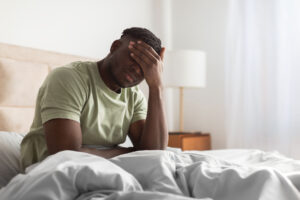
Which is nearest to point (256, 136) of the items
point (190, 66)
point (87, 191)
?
point (190, 66)

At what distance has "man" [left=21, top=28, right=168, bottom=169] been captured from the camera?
4.78 feet

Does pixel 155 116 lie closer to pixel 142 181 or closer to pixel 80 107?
pixel 80 107

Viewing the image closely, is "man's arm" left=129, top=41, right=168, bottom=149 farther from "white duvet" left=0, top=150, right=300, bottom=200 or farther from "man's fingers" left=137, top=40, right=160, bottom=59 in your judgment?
"white duvet" left=0, top=150, right=300, bottom=200

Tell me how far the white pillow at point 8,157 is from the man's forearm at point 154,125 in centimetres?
54

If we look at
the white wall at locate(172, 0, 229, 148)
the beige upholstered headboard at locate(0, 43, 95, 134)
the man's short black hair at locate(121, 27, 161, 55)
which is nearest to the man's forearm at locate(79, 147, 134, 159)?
the man's short black hair at locate(121, 27, 161, 55)

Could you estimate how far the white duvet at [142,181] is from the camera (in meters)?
0.91

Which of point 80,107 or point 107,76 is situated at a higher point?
point 107,76

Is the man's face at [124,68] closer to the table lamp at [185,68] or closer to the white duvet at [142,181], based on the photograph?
the white duvet at [142,181]

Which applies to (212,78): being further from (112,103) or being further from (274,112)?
(112,103)

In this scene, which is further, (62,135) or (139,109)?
(139,109)

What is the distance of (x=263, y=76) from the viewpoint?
3.44 metres

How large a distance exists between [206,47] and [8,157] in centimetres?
263

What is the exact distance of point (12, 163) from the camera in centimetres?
167

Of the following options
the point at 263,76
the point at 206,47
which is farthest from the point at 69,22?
the point at 263,76
